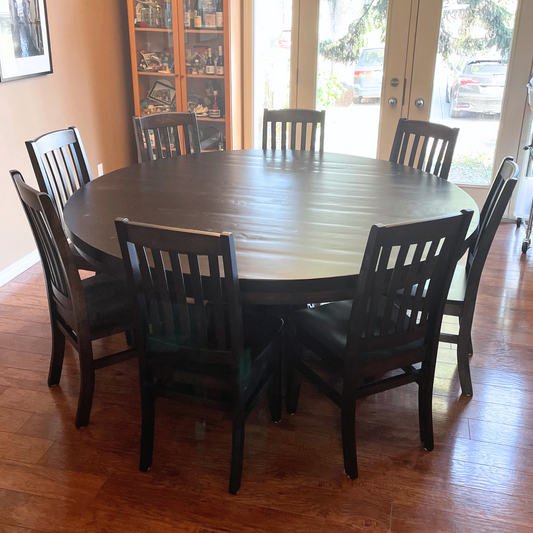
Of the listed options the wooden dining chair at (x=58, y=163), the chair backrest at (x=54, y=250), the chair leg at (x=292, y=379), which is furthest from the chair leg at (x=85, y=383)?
the chair leg at (x=292, y=379)

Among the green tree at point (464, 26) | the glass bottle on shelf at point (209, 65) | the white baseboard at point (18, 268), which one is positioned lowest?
the white baseboard at point (18, 268)

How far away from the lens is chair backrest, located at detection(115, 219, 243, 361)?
4.69 ft

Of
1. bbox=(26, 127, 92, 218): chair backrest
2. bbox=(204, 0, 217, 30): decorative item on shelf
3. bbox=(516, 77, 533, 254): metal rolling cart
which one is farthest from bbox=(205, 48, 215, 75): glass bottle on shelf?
bbox=(516, 77, 533, 254): metal rolling cart

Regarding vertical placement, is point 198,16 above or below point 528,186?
above

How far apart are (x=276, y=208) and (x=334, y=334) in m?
0.58

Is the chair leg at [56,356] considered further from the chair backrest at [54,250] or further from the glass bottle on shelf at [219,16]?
the glass bottle on shelf at [219,16]

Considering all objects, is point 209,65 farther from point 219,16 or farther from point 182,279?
point 182,279

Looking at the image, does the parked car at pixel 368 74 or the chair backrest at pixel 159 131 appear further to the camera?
the parked car at pixel 368 74

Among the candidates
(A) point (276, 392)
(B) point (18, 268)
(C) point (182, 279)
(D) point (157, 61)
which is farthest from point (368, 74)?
(C) point (182, 279)

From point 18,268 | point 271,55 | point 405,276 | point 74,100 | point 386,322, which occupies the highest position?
point 271,55

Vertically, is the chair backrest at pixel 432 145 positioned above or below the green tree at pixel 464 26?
below

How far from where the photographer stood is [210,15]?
4.04 metres

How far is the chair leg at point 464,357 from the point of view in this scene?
218cm

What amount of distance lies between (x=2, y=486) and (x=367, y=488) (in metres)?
1.20
